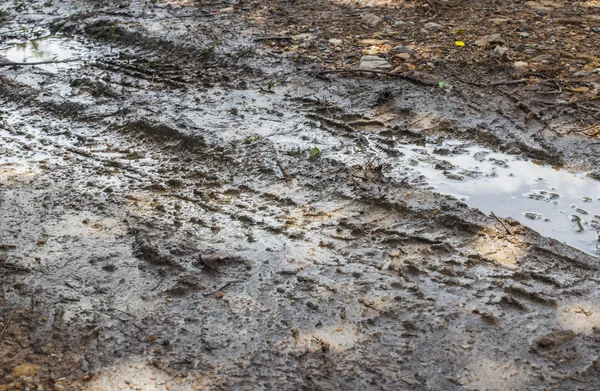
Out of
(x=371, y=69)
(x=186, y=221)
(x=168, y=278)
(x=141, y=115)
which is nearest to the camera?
A: (x=168, y=278)

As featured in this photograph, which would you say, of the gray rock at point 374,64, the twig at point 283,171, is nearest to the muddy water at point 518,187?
the twig at point 283,171

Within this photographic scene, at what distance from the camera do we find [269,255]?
2756mm

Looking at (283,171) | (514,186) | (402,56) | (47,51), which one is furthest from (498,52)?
(47,51)

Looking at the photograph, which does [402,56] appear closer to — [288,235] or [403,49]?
[403,49]

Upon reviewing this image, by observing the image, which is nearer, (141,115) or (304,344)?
(304,344)

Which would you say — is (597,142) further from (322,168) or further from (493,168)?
(322,168)

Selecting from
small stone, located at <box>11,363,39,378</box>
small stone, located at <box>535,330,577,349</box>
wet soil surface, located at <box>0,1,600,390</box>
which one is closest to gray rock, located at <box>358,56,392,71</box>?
wet soil surface, located at <box>0,1,600,390</box>

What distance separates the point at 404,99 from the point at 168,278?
7.87 feet

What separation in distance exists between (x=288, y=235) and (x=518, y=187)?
139cm

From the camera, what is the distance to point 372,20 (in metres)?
5.88

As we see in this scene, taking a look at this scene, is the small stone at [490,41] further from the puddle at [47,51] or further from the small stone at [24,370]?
the small stone at [24,370]

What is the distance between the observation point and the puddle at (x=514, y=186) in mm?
2955

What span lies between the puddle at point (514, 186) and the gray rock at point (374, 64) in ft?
4.14

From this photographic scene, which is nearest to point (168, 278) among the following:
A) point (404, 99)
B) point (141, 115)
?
point (141, 115)
